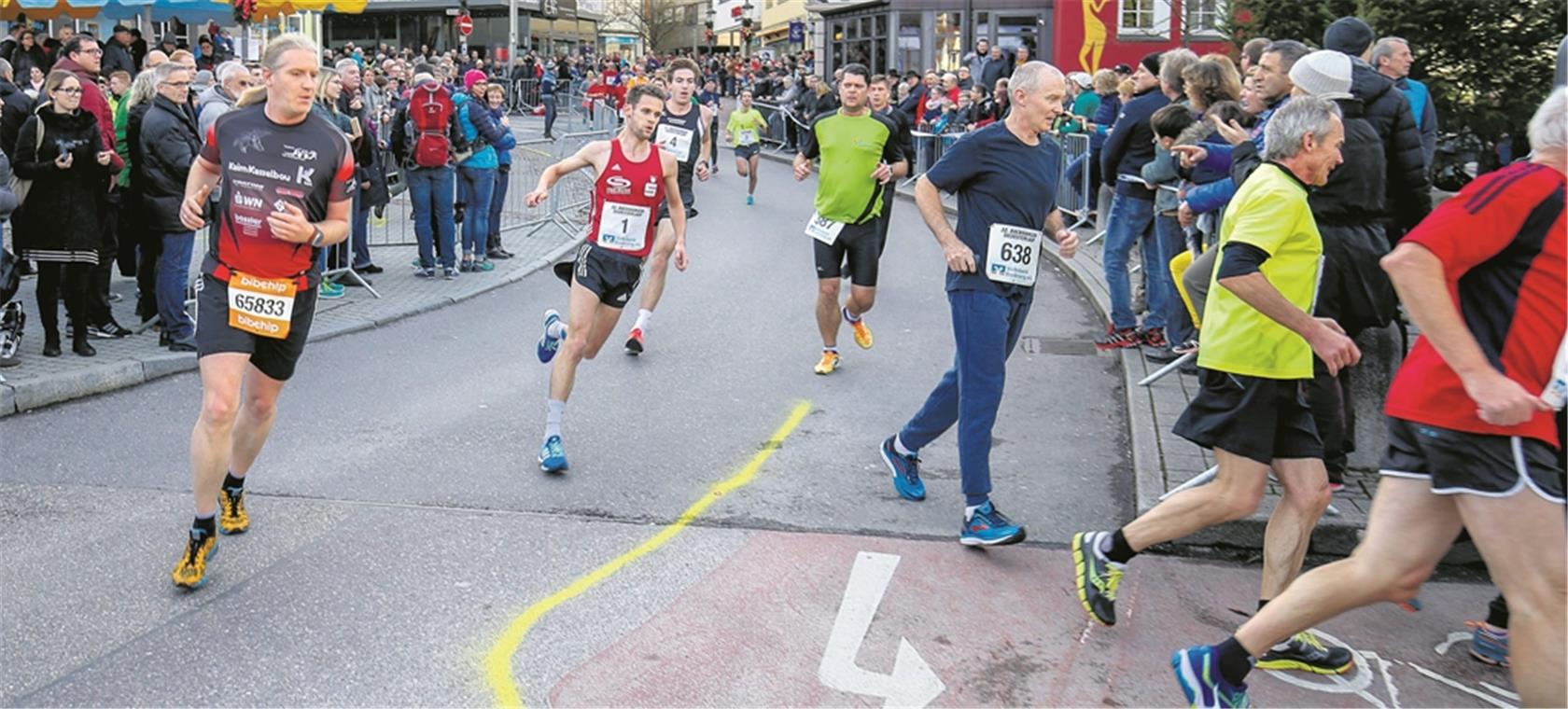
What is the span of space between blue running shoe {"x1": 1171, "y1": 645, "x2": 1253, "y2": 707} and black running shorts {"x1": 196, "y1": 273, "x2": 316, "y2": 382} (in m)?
3.46

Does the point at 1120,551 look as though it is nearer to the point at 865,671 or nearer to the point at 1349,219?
the point at 865,671

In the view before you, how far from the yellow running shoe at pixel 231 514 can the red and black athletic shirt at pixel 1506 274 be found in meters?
4.41

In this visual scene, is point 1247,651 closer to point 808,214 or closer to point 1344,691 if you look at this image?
point 1344,691

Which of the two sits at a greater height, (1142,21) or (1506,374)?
(1142,21)

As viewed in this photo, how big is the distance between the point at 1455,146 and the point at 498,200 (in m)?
9.19

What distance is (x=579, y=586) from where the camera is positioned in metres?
A: 5.25

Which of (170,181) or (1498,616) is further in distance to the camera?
(170,181)

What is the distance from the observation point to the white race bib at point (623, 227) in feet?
24.8

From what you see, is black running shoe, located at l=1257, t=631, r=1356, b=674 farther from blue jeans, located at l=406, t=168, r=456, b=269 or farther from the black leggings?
blue jeans, located at l=406, t=168, r=456, b=269

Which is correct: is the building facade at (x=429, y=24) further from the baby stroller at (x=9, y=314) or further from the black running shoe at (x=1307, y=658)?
the black running shoe at (x=1307, y=658)

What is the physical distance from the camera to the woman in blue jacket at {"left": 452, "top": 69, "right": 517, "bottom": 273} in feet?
42.7

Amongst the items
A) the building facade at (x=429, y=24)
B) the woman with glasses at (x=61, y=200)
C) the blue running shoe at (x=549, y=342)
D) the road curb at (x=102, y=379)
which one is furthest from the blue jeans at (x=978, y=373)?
the building facade at (x=429, y=24)

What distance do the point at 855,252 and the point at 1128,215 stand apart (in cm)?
200

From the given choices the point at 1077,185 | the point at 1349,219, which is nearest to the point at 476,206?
the point at 1077,185
